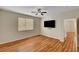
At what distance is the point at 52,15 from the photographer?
1.21 meters

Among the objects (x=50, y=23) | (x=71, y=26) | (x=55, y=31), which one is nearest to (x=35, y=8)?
(x=50, y=23)

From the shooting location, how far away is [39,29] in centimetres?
126

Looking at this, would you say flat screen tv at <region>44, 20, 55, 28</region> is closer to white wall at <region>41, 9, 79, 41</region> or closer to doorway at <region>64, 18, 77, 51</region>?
white wall at <region>41, 9, 79, 41</region>

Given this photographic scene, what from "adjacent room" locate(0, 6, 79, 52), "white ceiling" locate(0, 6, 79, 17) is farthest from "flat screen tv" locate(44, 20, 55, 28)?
"white ceiling" locate(0, 6, 79, 17)

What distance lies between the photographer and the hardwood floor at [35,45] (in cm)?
113

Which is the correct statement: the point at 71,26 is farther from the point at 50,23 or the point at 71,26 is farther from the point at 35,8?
the point at 35,8

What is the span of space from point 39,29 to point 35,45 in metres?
0.25

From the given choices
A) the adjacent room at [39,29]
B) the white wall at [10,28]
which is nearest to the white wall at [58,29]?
the adjacent room at [39,29]

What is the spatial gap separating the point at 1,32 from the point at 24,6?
1.62 feet
